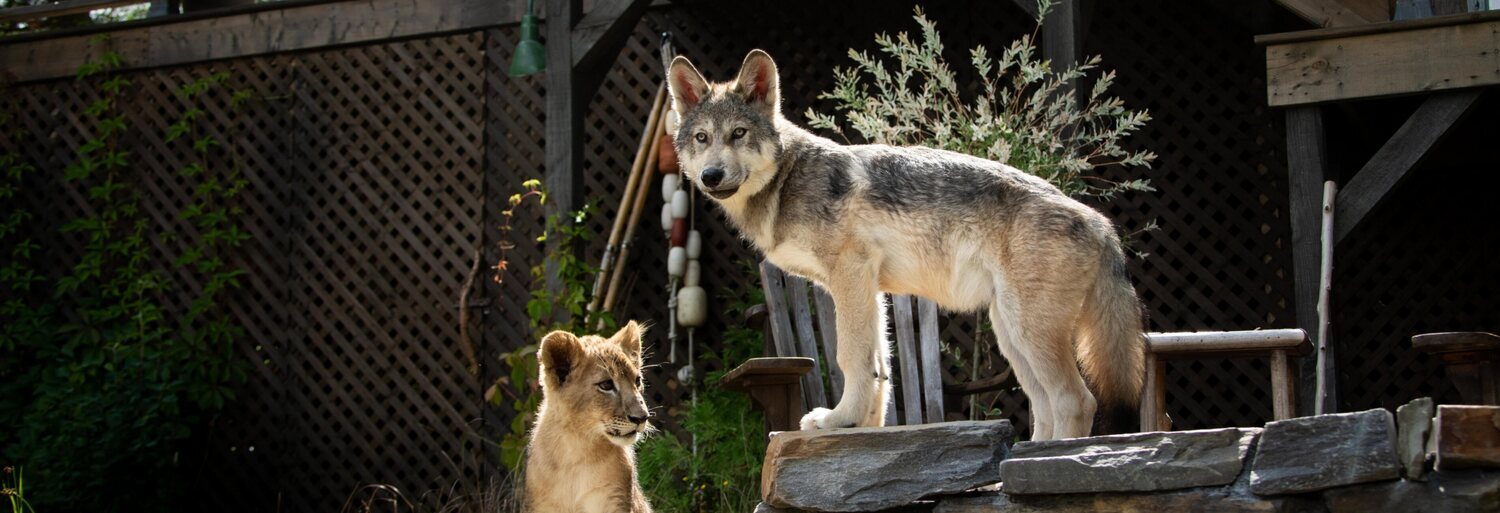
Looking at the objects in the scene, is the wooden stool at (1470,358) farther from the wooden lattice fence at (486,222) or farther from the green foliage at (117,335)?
the green foliage at (117,335)

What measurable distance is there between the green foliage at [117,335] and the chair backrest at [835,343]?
176 inches

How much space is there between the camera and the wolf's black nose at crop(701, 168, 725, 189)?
4246 mm

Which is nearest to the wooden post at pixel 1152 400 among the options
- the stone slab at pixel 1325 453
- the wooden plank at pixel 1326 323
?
the wooden plank at pixel 1326 323

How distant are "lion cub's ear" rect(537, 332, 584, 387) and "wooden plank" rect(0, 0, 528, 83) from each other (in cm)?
497

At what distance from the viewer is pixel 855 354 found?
4168 millimetres

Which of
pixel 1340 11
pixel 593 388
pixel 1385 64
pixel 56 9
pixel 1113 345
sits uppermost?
pixel 56 9

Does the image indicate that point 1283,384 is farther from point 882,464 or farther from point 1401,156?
point 1401,156

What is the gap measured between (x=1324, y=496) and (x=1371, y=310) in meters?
5.86

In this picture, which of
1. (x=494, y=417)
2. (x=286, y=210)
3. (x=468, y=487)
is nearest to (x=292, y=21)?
(x=286, y=210)

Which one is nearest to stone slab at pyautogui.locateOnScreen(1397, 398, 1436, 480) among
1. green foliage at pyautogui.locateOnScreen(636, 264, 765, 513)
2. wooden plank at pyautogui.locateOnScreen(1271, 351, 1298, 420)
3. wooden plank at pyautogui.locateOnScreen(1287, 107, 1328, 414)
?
wooden plank at pyautogui.locateOnScreen(1271, 351, 1298, 420)

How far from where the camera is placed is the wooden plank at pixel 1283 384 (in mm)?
4590

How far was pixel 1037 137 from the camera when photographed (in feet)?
19.4

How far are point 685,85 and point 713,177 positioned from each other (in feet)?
1.58

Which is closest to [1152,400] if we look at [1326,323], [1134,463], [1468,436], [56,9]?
[1326,323]
